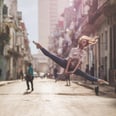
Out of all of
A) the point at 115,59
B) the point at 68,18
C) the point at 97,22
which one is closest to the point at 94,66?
the point at 97,22

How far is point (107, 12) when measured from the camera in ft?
131

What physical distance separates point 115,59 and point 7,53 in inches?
1551

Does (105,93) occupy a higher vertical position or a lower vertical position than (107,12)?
lower

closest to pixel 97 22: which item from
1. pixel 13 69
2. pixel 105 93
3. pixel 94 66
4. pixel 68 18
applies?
pixel 94 66

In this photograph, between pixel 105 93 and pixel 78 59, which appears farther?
pixel 105 93

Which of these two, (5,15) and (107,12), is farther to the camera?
(5,15)

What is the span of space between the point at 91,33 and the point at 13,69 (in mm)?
35999

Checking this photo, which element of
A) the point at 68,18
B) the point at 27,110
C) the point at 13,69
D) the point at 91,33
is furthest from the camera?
the point at 68,18

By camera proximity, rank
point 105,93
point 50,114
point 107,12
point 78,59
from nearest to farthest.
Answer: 1. point 50,114
2. point 78,59
3. point 105,93
4. point 107,12

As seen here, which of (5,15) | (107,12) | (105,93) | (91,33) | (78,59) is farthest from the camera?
(5,15)

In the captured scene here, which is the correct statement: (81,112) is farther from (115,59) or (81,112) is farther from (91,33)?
(91,33)

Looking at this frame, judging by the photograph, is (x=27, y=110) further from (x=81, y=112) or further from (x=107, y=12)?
(x=107, y=12)

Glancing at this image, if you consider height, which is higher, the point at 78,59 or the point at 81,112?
the point at 78,59

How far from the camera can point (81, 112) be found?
15031 mm
